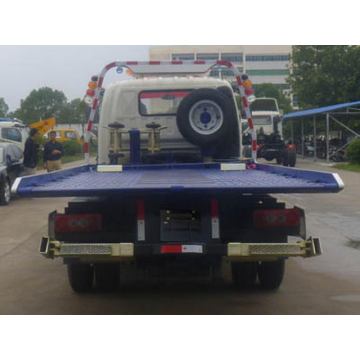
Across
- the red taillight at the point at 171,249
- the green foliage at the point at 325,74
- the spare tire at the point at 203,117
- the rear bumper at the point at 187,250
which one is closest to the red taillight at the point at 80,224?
the rear bumper at the point at 187,250

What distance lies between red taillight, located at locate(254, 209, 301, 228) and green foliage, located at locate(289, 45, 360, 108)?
2783 cm

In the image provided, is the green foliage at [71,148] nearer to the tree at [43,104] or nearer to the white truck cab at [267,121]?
the tree at [43,104]

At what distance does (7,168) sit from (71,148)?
27.6 meters

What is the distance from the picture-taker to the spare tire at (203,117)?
748 cm

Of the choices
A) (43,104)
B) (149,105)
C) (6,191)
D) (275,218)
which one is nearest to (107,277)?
(275,218)

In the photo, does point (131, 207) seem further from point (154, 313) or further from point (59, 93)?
point (59, 93)

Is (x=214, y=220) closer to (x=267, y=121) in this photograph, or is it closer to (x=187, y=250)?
(x=187, y=250)

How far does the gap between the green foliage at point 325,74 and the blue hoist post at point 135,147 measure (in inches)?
1015

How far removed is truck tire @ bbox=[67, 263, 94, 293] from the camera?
19.5 ft

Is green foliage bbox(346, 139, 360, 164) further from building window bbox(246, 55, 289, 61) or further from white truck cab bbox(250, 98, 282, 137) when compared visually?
building window bbox(246, 55, 289, 61)

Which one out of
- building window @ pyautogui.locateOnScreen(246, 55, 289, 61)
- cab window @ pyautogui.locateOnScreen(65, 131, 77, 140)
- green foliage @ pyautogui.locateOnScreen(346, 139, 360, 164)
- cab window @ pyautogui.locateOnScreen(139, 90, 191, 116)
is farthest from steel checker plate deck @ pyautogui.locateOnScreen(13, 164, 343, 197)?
building window @ pyautogui.locateOnScreen(246, 55, 289, 61)

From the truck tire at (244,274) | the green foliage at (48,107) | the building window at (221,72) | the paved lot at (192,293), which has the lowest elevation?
the paved lot at (192,293)

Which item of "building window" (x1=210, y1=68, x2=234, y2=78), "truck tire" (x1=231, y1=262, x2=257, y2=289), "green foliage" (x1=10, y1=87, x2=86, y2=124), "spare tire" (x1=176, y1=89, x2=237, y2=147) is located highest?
"green foliage" (x1=10, y1=87, x2=86, y2=124)

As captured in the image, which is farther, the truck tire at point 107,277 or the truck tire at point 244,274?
the truck tire at point 244,274
